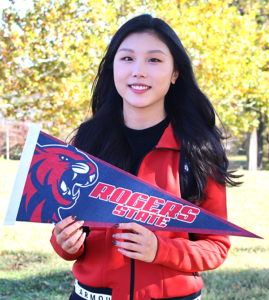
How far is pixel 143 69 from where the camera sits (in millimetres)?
1616

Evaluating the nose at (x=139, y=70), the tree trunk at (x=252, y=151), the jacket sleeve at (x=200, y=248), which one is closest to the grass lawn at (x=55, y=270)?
the jacket sleeve at (x=200, y=248)

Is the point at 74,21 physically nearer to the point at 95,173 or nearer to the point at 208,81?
the point at 208,81

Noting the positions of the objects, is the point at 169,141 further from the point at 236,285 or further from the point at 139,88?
the point at 236,285

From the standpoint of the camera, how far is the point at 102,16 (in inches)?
292

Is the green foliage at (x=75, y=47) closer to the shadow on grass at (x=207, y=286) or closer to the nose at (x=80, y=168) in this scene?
the shadow on grass at (x=207, y=286)

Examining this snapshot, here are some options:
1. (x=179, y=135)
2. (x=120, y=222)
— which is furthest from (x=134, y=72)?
(x=120, y=222)

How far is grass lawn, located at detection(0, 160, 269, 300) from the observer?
381 centimetres

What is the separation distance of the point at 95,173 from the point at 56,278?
3.03 meters

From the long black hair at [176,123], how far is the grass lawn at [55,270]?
8.01 feet

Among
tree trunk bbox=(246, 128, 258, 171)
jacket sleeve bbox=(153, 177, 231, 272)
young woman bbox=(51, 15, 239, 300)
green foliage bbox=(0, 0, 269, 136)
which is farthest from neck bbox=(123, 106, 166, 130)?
tree trunk bbox=(246, 128, 258, 171)

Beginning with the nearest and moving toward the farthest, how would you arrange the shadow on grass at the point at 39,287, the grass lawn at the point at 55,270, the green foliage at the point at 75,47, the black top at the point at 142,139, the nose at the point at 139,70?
1. the nose at the point at 139,70
2. the black top at the point at 142,139
3. the shadow on grass at the point at 39,287
4. the grass lawn at the point at 55,270
5. the green foliage at the point at 75,47

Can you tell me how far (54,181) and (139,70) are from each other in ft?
1.98

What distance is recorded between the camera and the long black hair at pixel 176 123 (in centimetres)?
169

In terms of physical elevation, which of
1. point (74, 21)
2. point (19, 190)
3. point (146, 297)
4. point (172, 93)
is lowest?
point (146, 297)
